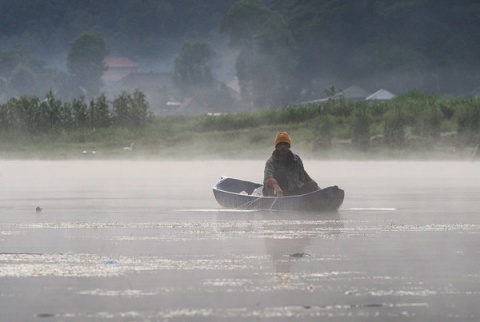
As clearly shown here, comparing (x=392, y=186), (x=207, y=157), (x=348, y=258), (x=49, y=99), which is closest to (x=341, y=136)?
(x=207, y=157)

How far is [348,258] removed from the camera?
1612 centimetres

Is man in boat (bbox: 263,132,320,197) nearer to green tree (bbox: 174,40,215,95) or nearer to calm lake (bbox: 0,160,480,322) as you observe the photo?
calm lake (bbox: 0,160,480,322)

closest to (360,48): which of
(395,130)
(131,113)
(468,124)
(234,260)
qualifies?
(131,113)

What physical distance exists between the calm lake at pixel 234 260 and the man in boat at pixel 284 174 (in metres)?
0.52

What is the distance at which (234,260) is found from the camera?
15969 mm

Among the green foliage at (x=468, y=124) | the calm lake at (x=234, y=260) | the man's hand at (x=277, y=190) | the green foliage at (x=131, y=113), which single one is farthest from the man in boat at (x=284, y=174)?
the green foliage at (x=131, y=113)

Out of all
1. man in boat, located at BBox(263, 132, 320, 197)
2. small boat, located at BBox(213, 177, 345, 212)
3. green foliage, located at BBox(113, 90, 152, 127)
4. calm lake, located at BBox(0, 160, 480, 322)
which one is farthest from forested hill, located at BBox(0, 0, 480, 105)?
man in boat, located at BBox(263, 132, 320, 197)

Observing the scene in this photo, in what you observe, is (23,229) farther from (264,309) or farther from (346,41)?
(346,41)

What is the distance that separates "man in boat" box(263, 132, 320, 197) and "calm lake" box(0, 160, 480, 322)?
52 cm

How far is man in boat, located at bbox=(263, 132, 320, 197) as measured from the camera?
24000mm

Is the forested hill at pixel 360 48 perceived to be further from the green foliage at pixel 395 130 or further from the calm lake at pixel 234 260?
the calm lake at pixel 234 260

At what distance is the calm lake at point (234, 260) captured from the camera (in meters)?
12.2

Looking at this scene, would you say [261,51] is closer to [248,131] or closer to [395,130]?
[248,131]

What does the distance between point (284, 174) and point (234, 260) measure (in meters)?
8.38
